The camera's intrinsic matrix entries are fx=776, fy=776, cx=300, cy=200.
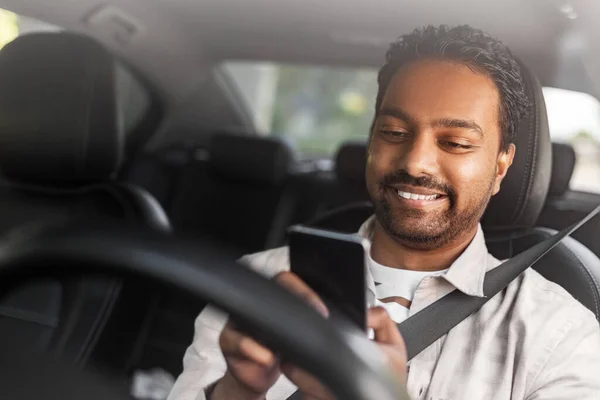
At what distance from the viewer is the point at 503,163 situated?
105cm

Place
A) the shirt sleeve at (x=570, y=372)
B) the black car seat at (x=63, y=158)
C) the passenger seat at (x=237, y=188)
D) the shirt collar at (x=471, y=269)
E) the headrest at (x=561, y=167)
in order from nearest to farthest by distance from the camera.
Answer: the shirt sleeve at (x=570, y=372)
the shirt collar at (x=471, y=269)
the headrest at (x=561, y=167)
the black car seat at (x=63, y=158)
the passenger seat at (x=237, y=188)

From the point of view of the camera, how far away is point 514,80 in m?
1.03

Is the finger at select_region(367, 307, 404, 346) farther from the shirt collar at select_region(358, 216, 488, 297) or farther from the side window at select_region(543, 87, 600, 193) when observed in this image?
the side window at select_region(543, 87, 600, 193)

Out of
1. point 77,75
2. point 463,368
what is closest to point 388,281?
point 463,368

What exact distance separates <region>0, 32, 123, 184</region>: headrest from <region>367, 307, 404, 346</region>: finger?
2.83 feet

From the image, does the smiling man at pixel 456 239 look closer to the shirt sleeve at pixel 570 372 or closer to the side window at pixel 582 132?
the shirt sleeve at pixel 570 372

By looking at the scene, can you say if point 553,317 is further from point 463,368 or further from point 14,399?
point 14,399

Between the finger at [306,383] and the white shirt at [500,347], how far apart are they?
23cm

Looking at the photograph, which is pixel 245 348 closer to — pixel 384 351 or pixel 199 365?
pixel 384 351

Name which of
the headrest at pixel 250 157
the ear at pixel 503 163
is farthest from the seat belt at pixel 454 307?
the headrest at pixel 250 157

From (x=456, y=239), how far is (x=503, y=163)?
0.12 m

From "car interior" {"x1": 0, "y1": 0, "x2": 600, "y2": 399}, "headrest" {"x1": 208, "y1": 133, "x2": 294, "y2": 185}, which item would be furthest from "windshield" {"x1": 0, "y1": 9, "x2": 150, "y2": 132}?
"headrest" {"x1": 208, "y1": 133, "x2": 294, "y2": 185}

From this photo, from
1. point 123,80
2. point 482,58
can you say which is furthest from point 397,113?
point 123,80

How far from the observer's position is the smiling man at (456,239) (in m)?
0.97
